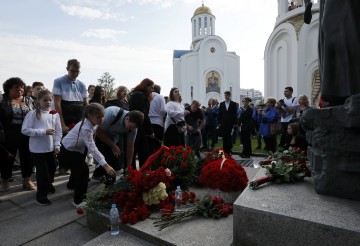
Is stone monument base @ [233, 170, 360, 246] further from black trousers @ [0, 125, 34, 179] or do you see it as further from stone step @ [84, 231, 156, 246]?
black trousers @ [0, 125, 34, 179]

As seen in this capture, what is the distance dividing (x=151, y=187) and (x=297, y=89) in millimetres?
17702

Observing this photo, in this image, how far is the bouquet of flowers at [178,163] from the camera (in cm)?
356

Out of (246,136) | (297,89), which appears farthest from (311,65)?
(246,136)

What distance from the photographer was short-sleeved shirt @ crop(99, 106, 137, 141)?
12.3ft

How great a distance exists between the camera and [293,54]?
18656 millimetres

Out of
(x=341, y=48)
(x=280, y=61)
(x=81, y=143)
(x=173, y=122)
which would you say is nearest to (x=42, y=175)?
(x=81, y=143)

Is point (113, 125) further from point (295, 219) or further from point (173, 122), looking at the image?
point (295, 219)

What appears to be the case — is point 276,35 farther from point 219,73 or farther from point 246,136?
point 219,73

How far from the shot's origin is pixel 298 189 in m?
2.34

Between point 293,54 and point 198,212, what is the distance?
18592 mm

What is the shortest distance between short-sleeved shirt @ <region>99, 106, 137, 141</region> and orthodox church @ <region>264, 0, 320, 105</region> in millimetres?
15857

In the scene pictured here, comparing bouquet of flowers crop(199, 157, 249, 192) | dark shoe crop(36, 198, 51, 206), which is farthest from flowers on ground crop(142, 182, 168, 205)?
dark shoe crop(36, 198, 51, 206)

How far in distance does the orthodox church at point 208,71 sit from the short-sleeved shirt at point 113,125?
35.0 meters

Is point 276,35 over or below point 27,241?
over
